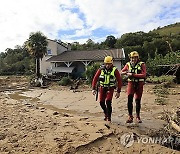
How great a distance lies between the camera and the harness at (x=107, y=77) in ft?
21.1

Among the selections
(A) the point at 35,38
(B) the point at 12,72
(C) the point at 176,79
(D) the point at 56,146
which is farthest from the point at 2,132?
(B) the point at 12,72

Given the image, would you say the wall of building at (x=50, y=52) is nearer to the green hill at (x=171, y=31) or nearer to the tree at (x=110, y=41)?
the tree at (x=110, y=41)

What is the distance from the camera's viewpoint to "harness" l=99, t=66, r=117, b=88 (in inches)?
254

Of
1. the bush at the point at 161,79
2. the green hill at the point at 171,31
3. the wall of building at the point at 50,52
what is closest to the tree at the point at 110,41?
the green hill at the point at 171,31

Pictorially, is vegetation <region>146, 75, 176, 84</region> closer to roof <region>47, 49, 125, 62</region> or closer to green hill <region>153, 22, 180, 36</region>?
roof <region>47, 49, 125, 62</region>

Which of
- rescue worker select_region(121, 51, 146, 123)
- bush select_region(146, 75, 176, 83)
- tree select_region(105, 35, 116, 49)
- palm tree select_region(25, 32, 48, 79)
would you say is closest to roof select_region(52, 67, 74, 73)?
palm tree select_region(25, 32, 48, 79)

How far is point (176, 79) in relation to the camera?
57.3 feet

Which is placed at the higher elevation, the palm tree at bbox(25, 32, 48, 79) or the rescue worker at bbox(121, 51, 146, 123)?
the palm tree at bbox(25, 32, 48, 79)

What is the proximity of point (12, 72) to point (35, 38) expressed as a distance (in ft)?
63.9

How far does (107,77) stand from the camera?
6.47m

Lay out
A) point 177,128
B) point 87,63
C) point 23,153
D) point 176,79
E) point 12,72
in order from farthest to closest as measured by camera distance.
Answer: point 12,72
point 87,63
point 176,79
point 177,128
point 23,153

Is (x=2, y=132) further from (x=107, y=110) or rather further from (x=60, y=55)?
(x=60, y=55)

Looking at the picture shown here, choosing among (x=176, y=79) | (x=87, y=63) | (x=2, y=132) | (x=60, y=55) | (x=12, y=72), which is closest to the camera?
(x=2, y=132)

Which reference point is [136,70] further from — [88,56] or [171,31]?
[171,31]
